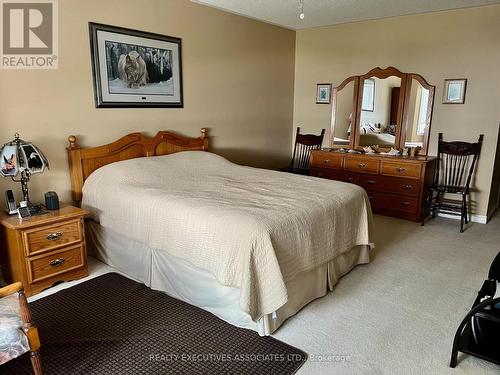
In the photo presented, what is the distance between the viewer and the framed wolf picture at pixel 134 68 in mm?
3311

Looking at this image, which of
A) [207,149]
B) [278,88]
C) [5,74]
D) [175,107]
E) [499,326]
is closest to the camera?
[499,326]

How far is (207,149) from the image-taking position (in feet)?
14.3

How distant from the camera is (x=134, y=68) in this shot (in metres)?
3.56

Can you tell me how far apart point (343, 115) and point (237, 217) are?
3576 millimetres

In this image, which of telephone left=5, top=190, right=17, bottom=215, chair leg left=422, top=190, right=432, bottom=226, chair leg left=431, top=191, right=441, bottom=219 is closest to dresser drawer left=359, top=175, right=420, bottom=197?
chair leg left=422, top=190, right=432, bottom=226

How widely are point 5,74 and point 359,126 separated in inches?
165

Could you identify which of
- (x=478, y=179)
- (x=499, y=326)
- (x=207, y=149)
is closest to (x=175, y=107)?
(x=207, y=149)

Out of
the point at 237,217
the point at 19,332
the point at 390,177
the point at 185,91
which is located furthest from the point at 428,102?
the point at 19,332

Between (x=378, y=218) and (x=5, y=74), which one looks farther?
(x=378, y=218)

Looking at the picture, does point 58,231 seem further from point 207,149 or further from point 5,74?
point 207,149

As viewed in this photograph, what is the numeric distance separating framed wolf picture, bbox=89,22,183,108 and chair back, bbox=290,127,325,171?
2148 millimetres

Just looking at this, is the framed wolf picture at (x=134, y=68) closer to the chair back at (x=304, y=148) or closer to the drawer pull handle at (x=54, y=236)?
the drawer pull handle at (x=54, y=236)

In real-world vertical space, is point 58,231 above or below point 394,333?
above

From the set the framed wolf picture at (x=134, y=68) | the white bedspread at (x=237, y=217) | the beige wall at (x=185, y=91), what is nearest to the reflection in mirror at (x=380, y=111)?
the beige wall at (x=185, y=91)
